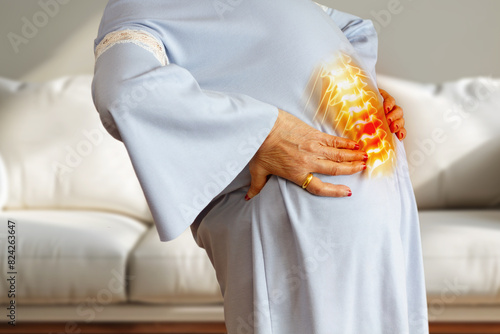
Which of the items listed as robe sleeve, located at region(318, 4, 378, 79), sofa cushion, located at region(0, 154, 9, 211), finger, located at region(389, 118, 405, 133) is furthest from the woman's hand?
sofa cushion, located at region(0, 154, 9, 211)

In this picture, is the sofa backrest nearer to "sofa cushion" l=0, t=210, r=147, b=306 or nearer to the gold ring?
"sofa cushion" l=0, t=210, r=147, b=306

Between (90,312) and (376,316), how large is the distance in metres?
1.21

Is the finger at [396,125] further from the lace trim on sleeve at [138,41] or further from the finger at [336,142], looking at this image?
the lace trim on sleeve at [138,41]

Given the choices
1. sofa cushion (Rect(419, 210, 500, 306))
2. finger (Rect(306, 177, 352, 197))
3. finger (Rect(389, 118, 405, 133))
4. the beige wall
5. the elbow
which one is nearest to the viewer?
the elbow

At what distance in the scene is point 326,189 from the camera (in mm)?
843

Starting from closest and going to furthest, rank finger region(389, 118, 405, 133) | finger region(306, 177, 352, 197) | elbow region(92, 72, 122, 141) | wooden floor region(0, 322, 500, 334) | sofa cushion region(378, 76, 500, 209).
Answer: elbow region(92, 72, 122, 141) < finger region(306, 177, 352, 197) < finger region(389, 118, 405, 133) < wooden floor region(0, 322, 500, 334) < sofa cushion region(378, 76, 500, 209)

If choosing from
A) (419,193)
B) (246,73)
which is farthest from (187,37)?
(419,193)

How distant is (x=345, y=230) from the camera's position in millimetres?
840

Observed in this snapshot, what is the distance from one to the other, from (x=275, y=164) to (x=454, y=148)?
4.92 ft

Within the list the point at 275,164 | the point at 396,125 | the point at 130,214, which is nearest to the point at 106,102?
the point at 275,164

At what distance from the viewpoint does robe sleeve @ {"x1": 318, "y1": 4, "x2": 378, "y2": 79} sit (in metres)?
1.09

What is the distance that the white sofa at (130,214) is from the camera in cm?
176

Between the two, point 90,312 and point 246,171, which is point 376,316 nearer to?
point 246,171

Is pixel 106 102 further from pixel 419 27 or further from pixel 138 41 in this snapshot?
pixel 419 27
